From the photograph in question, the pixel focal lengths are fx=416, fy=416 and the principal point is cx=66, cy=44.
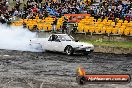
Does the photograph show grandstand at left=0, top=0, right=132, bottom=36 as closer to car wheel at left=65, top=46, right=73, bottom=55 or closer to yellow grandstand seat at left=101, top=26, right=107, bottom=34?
yellow grandstand seat at left=101, top=26, right=107, bottom=34

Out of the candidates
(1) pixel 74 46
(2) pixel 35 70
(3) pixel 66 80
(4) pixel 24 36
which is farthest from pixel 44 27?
(3) pixel 66 80

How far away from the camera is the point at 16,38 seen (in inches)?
1296

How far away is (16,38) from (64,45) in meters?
6.54

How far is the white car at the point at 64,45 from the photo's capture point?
26875 mm

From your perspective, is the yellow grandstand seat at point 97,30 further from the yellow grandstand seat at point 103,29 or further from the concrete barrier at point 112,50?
the concrete barrier at point 112,50

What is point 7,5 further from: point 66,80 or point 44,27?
point 66,80

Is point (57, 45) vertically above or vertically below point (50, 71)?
above

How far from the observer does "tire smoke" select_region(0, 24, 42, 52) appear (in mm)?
30344

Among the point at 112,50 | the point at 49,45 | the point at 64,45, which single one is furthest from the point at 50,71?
the point at 112,50

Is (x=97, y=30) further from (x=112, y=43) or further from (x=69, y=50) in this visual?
(x=69, y=50)

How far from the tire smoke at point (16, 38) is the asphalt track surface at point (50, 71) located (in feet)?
20.8

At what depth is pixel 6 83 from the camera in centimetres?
1459

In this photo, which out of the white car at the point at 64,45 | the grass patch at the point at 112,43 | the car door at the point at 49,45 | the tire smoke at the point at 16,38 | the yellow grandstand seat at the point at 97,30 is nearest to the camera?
the white car at the point at 64,45

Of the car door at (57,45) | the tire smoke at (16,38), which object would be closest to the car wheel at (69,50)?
the car door at (57,45)
